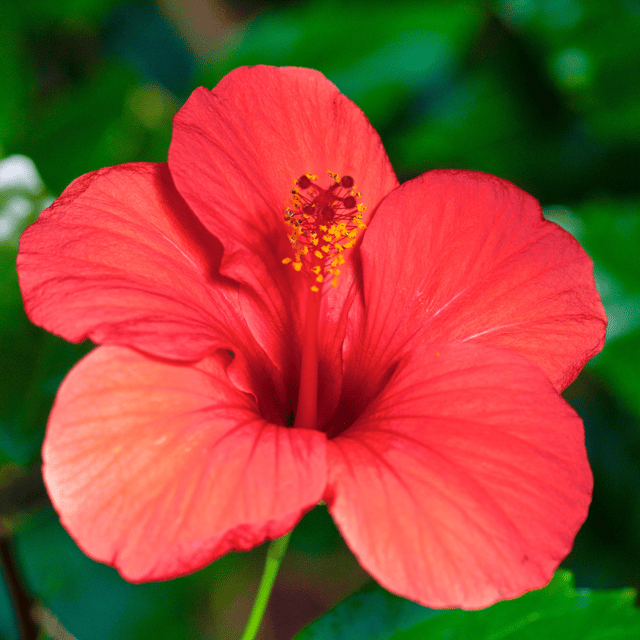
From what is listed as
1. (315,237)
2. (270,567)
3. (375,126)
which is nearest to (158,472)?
(270,567)

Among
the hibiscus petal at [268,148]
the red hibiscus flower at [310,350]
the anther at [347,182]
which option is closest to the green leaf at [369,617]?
the red hibiscus flower at [310,350]

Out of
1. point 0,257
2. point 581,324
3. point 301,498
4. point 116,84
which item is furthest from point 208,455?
point 116,84

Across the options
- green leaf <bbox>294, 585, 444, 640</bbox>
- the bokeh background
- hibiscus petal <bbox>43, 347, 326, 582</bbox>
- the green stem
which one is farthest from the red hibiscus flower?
the bokeh background

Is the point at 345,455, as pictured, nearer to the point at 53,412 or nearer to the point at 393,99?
the point at 53,412

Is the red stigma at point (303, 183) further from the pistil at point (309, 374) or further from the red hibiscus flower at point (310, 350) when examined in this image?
the pistil at point (309, 374)

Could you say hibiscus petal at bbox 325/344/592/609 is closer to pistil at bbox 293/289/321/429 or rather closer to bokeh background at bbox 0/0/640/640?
pistil at bbox 293/289/321/429

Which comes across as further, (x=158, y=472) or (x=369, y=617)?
(x=369, y=617)

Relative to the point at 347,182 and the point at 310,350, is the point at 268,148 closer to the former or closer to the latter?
the point at 347,182
